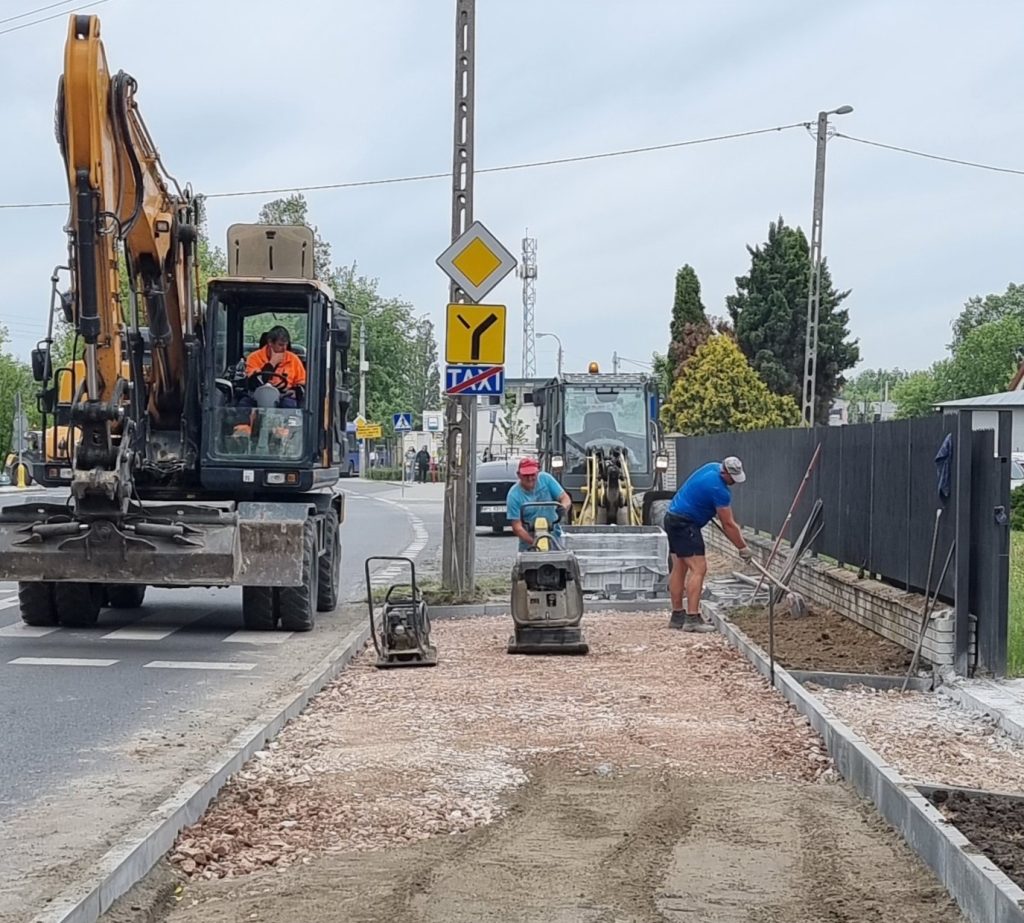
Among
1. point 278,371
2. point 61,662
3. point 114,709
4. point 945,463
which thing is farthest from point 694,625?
point 114,709

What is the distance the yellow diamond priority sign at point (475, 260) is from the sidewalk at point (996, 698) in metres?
6.43

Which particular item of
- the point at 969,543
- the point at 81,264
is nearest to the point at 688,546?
the point at 969,543

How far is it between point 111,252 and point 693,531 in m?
5.66

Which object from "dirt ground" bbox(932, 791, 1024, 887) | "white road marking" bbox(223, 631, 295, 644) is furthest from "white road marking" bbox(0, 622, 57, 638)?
"dirt ground" bbox(932, 791, 1024, 887)

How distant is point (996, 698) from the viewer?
9453mm

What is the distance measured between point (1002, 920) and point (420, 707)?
5.30m

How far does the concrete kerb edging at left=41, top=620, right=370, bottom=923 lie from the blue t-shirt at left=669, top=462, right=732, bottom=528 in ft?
17.5

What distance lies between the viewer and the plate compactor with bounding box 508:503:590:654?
1216cm

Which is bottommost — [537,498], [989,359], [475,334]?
[537,498]

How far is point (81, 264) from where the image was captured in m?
11.9

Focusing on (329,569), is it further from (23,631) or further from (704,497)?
(704,497)

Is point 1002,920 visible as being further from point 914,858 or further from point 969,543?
point 969,543

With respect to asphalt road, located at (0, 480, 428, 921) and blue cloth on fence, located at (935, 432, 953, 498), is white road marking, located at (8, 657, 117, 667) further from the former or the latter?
blue cloth on fence, located at (935, 432, 953, 498)

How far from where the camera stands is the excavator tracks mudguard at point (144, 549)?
12.3 m
